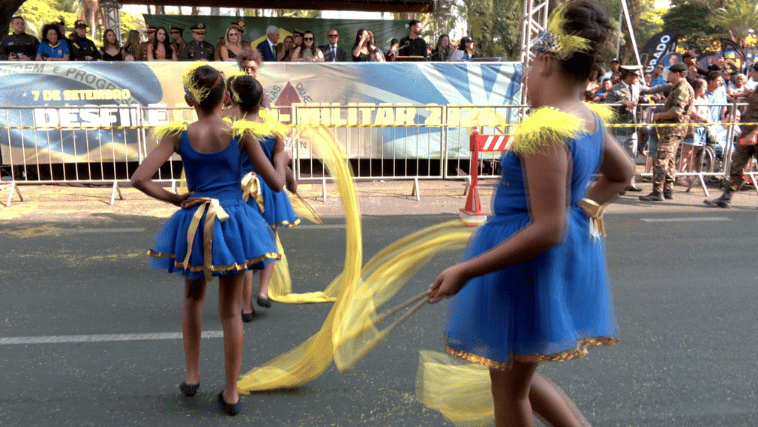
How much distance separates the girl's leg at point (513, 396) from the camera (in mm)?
2150

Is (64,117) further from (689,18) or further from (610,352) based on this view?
(689,18)

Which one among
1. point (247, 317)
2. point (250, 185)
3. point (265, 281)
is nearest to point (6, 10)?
point (265, 281)

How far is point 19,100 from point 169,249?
28.1ft

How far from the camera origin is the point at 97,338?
14.2 feet

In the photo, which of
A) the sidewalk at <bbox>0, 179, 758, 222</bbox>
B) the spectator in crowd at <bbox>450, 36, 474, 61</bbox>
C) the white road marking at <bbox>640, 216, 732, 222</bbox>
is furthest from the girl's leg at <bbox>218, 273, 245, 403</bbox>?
the spectator in crowd at <bbox>450, 36, 474, 61</bbox>

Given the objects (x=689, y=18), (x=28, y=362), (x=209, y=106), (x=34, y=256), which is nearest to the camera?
(x=209, y=106)

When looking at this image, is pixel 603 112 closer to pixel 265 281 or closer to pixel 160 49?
pixel 265 281

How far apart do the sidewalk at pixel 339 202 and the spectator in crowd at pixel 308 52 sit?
2738 millimetres

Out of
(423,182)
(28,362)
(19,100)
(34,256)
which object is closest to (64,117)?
(19,100)

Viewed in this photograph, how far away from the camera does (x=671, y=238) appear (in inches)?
285

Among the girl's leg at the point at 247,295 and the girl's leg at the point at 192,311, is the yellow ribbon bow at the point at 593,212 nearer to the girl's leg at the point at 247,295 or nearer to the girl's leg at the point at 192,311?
the girl's leg at the point at 192,311

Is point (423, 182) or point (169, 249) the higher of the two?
point (169, 249)

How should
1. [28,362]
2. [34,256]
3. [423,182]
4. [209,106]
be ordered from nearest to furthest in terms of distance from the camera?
1. [209,106]
2. [28,362]
3. [34,256]
4. [423,182]

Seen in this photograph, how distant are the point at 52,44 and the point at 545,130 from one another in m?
11.6
